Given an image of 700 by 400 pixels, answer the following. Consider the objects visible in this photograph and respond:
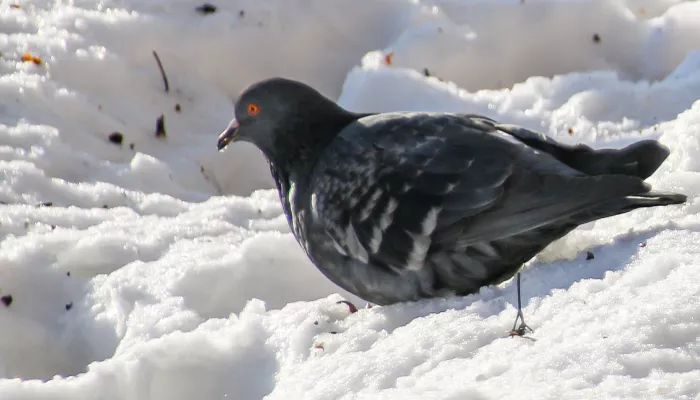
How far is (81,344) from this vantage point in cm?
361

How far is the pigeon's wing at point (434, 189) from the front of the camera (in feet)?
10.2

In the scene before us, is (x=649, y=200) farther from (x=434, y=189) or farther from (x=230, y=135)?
(x=230, y=135)

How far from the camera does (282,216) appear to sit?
445 centimetres

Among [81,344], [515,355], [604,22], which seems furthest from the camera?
[604,22]

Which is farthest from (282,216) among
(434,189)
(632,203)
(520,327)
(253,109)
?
(520,327)

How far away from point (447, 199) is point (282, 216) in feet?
4.55

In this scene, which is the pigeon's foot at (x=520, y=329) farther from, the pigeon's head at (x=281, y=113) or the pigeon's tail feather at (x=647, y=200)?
the pigeon's head at (x=281, y=113)

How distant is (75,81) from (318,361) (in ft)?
8.63

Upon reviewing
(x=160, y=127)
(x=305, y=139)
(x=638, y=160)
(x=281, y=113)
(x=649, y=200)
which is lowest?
(x=649, y=200)

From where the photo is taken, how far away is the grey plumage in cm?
311

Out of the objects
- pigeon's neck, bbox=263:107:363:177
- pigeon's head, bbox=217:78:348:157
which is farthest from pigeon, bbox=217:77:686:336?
pigeon's head, bbox=217:78:348:157

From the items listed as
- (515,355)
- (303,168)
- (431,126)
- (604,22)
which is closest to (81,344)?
(303,168)

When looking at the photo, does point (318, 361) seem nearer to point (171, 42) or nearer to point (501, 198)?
point (501, 198)

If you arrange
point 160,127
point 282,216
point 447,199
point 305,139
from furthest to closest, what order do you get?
point 160,127
point 282,216
point 305,139
point 447,199
